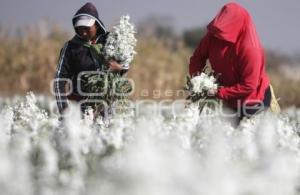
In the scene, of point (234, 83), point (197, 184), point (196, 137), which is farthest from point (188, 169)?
point (234, 83)

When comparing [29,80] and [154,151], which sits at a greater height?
[154,151]

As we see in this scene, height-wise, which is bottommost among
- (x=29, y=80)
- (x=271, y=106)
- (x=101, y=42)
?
(x=29, y=80)

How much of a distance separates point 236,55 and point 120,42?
3.37 feet

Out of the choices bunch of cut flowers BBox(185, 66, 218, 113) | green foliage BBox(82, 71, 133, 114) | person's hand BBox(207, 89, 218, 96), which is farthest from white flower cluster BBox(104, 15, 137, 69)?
person's hand BBox(207, 89, 218, 96)

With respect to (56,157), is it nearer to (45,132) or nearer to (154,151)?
(45,132)

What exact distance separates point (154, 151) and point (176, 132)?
4.21 ft

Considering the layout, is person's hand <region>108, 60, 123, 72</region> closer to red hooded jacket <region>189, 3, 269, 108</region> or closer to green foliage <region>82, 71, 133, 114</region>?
green foliage <region>82, 71, 133, 114</region>

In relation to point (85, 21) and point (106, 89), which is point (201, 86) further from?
point (85, 21)

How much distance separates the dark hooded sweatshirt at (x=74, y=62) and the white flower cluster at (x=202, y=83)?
3.09 ft

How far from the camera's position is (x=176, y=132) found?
5.81 m

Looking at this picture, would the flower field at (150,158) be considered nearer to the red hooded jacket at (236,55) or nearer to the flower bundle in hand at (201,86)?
the flower bundle in hand at (201,86)

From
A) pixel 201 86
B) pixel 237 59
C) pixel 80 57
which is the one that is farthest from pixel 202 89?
pixel 80 57

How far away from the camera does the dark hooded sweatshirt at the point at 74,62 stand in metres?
8.02

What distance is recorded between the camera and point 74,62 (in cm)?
812
